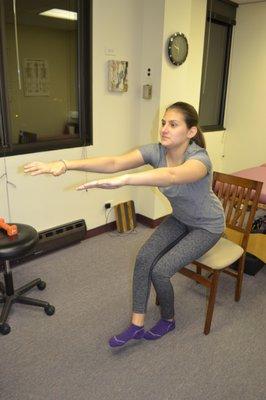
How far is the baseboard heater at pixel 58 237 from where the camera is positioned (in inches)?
111

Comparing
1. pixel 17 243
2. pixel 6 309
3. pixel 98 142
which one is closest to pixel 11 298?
pixel 6 309

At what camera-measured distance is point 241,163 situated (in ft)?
15.3

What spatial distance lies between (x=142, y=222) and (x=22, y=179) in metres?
1.45

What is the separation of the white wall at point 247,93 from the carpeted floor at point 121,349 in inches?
92.2

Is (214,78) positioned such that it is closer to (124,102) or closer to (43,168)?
(124,102)

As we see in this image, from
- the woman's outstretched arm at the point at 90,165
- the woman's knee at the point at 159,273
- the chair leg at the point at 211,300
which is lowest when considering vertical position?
the chair leg at the point at 211,300

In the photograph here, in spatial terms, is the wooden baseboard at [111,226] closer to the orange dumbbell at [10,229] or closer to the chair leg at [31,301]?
the chair leg at [31,301]

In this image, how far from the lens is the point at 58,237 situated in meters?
2.93

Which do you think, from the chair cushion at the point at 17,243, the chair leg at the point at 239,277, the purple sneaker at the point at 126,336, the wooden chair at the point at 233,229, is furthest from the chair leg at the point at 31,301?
the chair leg at the point at 239,277

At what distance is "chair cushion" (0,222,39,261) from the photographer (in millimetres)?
1922

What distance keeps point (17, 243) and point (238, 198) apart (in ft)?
4.57

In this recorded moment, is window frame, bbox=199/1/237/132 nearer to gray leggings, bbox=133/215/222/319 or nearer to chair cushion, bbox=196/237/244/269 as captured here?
chair cushion, bbox=196/237/244/269

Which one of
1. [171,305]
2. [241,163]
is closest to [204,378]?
[171,305]

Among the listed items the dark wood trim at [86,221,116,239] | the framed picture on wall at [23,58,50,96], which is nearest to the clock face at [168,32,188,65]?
the framed picture on wall at [23,58,50,96]
